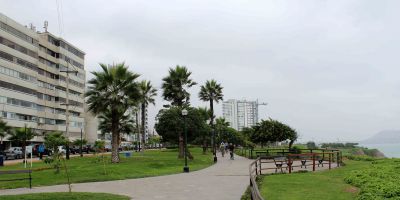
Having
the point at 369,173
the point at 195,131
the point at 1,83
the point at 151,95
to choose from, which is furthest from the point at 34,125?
the point at 369,173

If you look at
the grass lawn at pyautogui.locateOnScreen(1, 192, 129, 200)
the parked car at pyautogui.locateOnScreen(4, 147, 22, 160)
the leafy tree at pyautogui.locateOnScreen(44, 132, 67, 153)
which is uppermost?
the leafy tree at pyautogui.locateOnScreen(44, 132, 67, 153)

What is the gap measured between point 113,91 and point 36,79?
5202cm

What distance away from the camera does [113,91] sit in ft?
115

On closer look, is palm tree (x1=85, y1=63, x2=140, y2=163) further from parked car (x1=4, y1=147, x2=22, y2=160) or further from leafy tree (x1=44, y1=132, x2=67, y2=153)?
parked car (x1=4, y1=147, x2=22, y2=160)

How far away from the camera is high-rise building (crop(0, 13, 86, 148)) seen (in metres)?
70.1

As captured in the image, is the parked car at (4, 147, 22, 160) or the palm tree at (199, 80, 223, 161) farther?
the palm tree at (199, 80, 223, 161)

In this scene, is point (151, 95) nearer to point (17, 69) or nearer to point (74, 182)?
point (17, 69)

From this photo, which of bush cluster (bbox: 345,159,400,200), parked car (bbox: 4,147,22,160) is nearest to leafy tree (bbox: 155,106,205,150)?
parked car (bbox: 4,147,22,160)

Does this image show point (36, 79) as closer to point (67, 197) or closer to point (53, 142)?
point (53, 142)

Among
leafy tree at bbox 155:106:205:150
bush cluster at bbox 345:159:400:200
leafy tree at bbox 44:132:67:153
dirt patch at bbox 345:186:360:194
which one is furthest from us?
leafy tree at bbox 155:106:205:150

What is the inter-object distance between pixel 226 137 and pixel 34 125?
123ft

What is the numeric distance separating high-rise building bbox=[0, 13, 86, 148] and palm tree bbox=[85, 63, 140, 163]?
81.3 feet

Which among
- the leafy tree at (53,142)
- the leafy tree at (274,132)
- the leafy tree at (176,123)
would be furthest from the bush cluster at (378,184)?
the leafy tree at (274,132)

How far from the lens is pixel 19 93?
240ft
